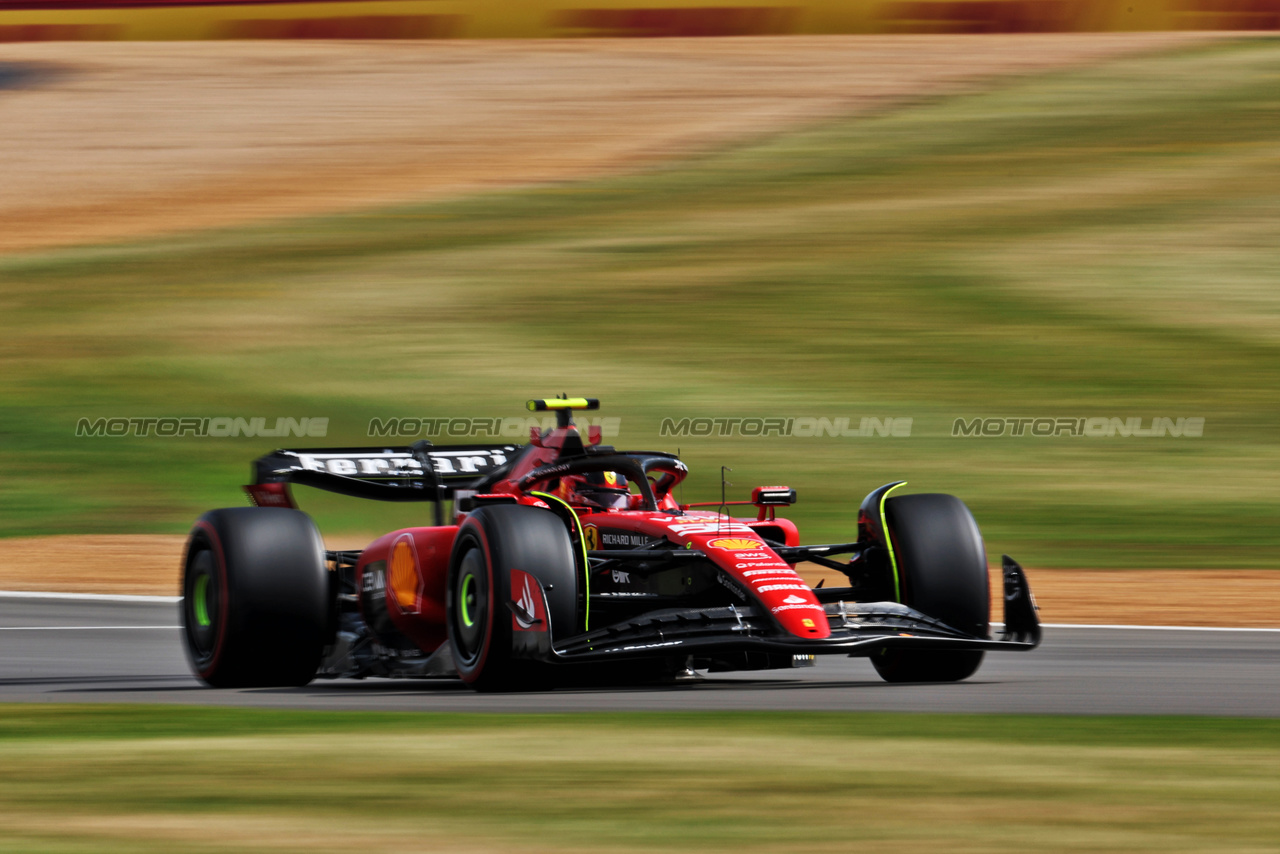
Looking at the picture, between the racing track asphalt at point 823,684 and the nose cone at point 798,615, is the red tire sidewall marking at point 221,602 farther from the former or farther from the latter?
the nose cone at point 798,615

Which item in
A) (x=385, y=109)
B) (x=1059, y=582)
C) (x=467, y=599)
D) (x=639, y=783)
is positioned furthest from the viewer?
(x=385, y=109)

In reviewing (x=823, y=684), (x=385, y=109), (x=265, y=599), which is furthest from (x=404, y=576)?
(x=385, y=109)

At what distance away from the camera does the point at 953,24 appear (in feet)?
133

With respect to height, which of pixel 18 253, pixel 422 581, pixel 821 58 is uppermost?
pixel 821 58

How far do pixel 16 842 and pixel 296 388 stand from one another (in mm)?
20561

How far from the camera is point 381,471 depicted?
12414mm

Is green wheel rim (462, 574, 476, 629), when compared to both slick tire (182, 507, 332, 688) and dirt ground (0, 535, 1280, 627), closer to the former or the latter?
slick tire (182, 507, 332, 688)

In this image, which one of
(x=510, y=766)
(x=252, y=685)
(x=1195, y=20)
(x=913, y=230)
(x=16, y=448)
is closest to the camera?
(x=510, y=766)

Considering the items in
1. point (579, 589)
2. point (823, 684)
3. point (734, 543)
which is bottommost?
point (823, 684)

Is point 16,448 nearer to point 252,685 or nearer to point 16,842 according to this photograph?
point 252,685

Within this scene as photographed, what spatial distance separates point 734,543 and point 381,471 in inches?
130

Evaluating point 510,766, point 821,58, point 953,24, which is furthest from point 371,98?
point 510,766

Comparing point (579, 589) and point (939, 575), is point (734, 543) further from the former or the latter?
point (939, 575)

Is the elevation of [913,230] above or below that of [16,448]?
above
